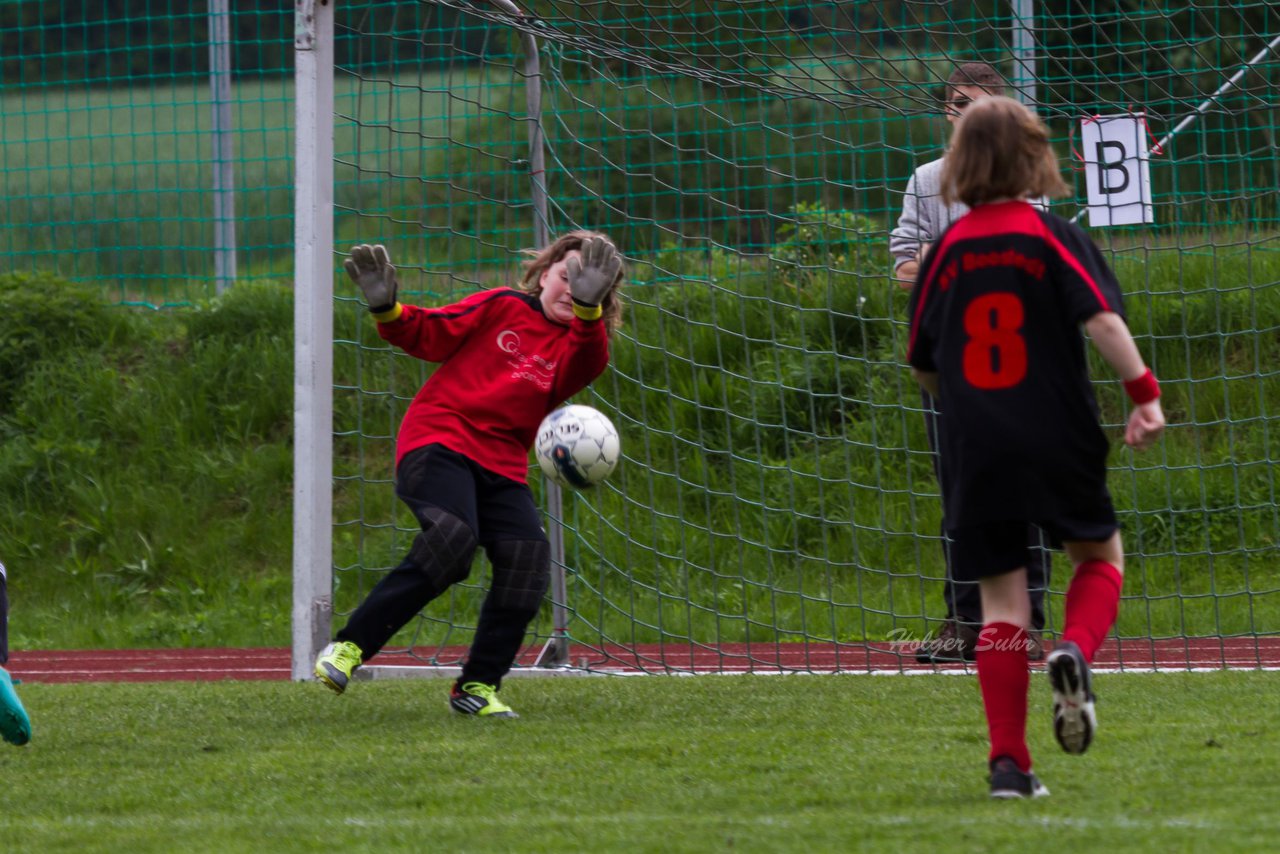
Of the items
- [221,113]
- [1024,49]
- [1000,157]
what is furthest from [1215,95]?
[221,113]

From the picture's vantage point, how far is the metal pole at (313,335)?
18.3ft

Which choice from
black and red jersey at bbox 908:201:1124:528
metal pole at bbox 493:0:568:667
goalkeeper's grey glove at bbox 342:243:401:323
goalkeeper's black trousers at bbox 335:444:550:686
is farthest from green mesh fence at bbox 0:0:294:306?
black and red jersey at bbox 908:201:1124:528

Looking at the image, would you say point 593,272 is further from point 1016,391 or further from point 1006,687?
point 1006,687

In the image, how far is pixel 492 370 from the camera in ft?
16.3

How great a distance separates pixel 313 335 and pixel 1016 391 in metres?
3.07

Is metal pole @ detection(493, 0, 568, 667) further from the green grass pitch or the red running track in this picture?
the green grass pitch

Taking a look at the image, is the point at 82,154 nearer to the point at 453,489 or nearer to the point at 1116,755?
the point at 453,489

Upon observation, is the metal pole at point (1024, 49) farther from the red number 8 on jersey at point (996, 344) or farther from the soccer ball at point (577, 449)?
the red number 8 on jersey at point (996, 344)

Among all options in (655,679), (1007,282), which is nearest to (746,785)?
(1007,282)

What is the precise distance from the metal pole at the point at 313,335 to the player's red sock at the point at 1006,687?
9.57ft

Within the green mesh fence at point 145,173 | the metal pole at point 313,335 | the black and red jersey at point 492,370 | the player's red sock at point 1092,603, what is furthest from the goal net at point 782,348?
the player's red sock at point 1092,603

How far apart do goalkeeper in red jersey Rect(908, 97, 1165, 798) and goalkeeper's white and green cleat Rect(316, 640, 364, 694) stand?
2025mm

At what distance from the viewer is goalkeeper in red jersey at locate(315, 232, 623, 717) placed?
4742 mm

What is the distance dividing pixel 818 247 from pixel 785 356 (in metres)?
1.04
